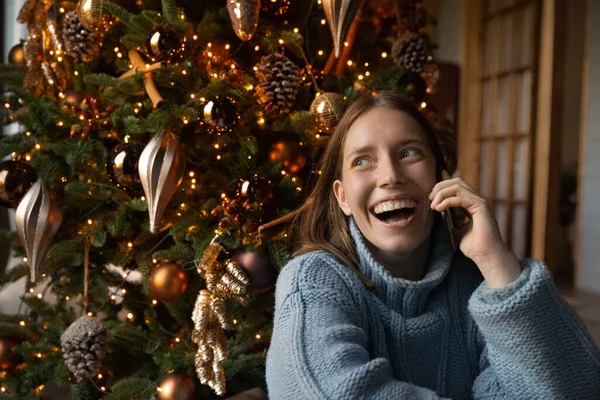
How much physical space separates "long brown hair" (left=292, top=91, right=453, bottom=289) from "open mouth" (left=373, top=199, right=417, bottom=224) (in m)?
0.09

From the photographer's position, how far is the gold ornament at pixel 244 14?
120 centimetres

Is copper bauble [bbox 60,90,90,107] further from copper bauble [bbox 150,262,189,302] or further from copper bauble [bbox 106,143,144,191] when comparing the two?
copper bauble [bbox 150,262,189,302]

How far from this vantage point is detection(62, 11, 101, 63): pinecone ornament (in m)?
1.35

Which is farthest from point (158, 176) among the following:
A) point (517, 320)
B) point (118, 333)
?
point (517, 320)

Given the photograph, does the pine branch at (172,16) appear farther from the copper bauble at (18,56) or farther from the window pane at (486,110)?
the window pane at (486,110)

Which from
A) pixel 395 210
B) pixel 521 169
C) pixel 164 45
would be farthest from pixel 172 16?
pixel 521 169

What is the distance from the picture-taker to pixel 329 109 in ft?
3.99

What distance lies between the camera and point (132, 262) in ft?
4.76

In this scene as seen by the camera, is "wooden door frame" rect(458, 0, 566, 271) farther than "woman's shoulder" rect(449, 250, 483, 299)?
Yes

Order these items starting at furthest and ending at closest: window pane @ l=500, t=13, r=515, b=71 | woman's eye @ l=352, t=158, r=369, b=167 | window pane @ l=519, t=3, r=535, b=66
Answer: window pane @ l=500, t=13, r=515, b=71
window pane @ l=519, t=3, r=535, b=66
woman's eye @ l=352, t=158, r=369, b=167

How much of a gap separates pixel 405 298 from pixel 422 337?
0.07 metres

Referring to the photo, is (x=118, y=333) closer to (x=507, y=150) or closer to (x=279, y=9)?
(x=279, y=9)

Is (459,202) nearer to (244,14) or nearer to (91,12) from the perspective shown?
(244,14)

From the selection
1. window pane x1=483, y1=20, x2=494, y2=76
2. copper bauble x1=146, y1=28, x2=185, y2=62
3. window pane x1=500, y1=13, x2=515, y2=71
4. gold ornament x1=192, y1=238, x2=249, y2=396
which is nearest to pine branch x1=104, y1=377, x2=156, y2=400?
gold ornament x1=192, y1=238, x2=249, y2=396
